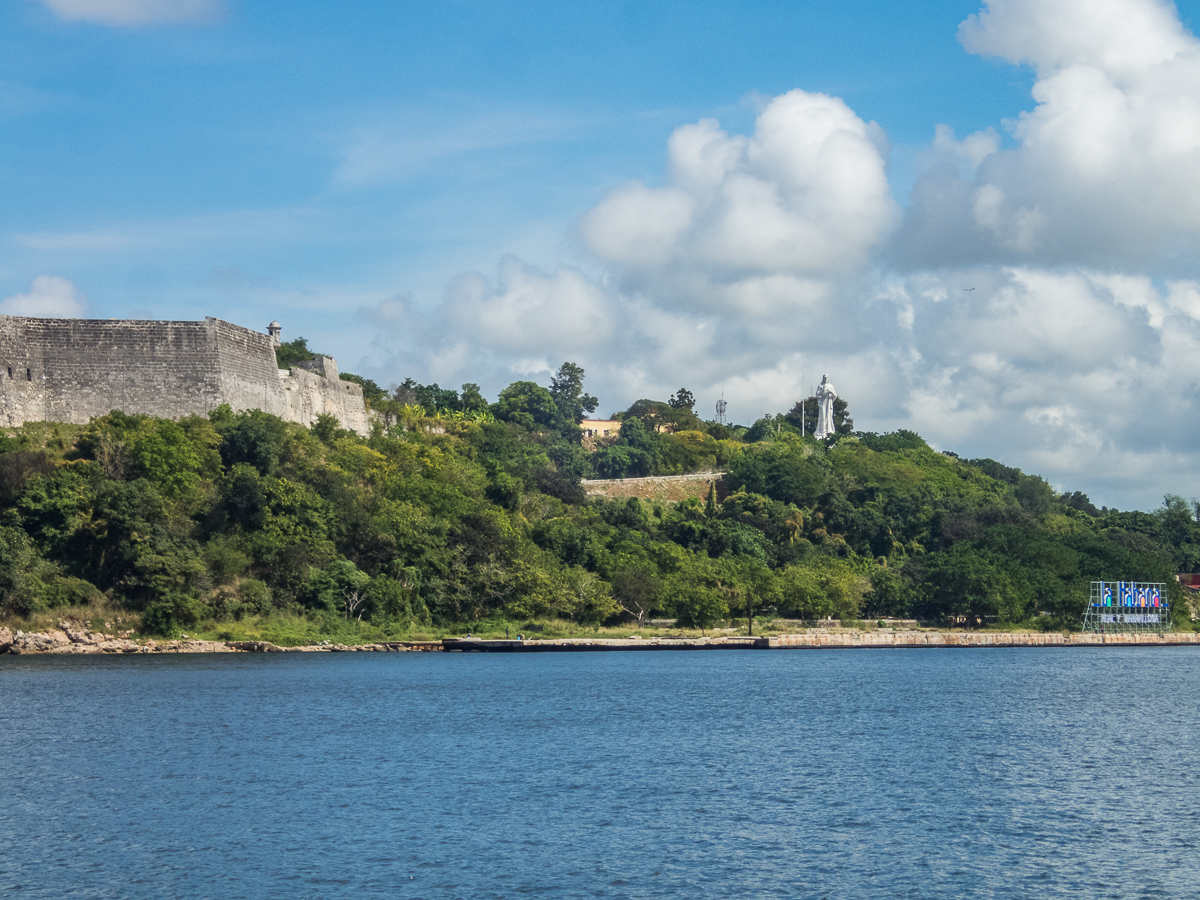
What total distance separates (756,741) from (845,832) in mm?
10189

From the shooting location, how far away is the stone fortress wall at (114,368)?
54.8 m

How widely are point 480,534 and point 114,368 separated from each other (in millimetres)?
19068

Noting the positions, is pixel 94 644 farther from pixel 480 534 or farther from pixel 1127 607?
pixel 1127 607

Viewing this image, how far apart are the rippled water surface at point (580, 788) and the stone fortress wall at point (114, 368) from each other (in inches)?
649

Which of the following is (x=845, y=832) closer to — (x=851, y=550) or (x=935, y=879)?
(x=935, y=879)

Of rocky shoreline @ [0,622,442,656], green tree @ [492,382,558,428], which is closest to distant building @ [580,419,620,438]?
green tree @ [492,382,558,428]

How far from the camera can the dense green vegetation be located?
165ft

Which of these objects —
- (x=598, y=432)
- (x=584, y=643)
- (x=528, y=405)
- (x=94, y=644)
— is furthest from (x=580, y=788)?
(x=598, y=432)

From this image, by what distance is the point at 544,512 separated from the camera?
7288 cm

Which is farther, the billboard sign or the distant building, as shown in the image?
the distant building

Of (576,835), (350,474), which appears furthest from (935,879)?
(350,474)

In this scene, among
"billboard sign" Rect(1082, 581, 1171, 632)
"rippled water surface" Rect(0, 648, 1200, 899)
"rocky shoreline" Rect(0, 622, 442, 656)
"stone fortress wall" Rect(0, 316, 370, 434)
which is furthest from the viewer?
"billboard sign" Rect(1082, 581, 1171, 632)

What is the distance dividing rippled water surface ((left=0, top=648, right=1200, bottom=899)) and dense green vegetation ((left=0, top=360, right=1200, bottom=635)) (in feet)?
28.0

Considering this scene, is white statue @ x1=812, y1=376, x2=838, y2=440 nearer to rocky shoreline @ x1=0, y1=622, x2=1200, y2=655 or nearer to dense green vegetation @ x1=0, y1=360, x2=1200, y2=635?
dense green vegetation @ x1=0, y1=360, x2=1200, y2=635
